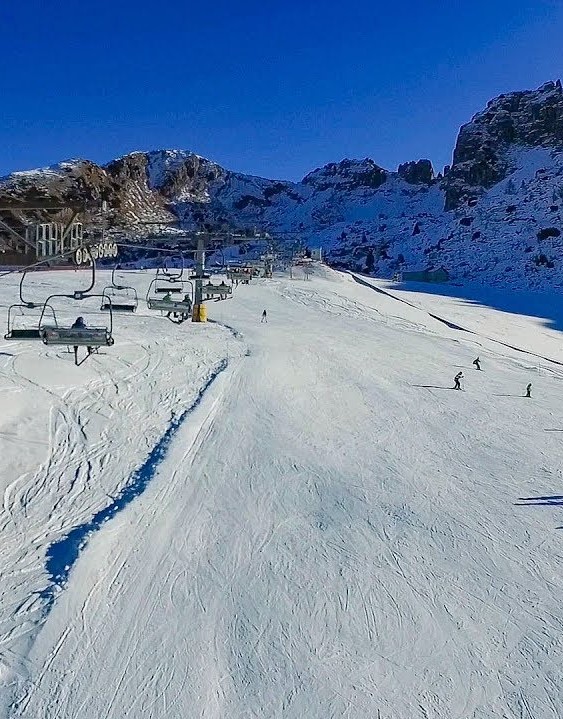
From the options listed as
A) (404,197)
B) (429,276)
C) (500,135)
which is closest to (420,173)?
(404,197)

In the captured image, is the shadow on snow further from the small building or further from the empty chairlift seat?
the small building

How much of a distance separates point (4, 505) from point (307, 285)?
102ft

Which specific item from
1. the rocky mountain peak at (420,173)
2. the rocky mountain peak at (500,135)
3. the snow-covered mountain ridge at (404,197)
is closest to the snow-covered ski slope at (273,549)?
the snow-covered mountain ridge at (404,197)

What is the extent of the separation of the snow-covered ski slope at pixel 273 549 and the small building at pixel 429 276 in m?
41.7

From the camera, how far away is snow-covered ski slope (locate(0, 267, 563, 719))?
14.1ft

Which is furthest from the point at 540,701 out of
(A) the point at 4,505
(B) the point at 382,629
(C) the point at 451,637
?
(A) the point at 4,505

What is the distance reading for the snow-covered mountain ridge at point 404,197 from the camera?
58469 mm

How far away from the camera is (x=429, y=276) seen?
176ft

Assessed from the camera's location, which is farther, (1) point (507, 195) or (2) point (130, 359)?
(1) point (507, 195)

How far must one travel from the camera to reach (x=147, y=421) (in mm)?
9859

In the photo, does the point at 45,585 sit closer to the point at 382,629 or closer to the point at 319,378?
the point at 382,629

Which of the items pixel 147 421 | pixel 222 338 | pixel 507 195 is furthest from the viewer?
pixel 507 195

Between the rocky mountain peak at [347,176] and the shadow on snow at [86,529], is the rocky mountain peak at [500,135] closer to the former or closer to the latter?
the rocky mountain peak at [347,176]

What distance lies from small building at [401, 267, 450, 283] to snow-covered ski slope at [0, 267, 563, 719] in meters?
41.7
